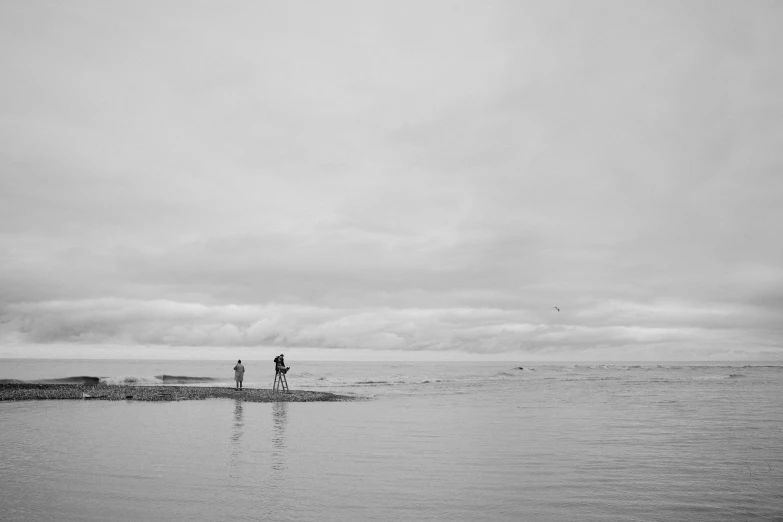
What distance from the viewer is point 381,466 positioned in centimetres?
1758

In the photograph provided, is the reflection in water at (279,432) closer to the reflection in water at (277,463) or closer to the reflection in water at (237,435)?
the reflection in water at (277,463)

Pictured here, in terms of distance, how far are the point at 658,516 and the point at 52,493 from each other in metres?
15.2

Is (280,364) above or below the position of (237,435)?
above

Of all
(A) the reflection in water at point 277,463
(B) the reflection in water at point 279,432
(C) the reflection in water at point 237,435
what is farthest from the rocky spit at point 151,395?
(A) the reflection in water at point 277,463

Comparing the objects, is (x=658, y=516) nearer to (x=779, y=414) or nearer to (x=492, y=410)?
(x=492, y=410)

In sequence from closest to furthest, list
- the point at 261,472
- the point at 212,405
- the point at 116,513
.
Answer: the point at 116,513, the point at 261,472, the point at 212,405

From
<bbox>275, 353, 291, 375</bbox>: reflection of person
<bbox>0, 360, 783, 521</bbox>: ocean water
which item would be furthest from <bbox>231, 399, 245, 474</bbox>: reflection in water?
<bbox>275, 353, 291, 375</bbox>: reflection of person

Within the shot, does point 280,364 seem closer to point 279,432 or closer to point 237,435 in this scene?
point 279,432

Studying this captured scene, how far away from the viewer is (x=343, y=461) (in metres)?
18.3

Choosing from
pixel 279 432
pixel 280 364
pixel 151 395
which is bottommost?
pixel 279 432

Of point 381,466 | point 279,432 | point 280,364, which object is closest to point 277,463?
point 381,466

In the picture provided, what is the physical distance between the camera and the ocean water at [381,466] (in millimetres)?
12781

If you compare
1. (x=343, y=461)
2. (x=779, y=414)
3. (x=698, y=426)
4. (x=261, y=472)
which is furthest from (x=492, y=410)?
(x=261, y=472)

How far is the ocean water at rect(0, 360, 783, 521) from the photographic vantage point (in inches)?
503
